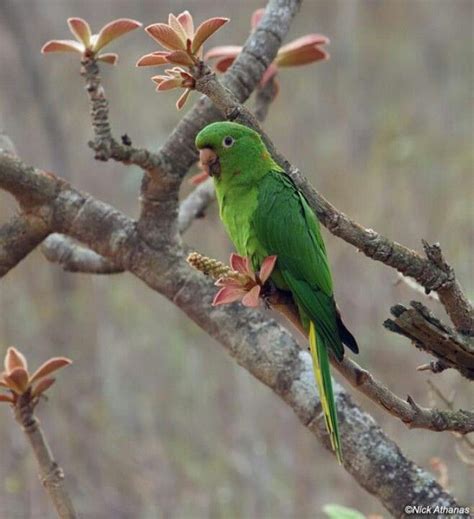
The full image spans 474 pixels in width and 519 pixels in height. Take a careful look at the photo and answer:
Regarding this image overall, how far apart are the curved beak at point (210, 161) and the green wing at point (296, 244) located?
0.26ft

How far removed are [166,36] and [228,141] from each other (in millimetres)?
321

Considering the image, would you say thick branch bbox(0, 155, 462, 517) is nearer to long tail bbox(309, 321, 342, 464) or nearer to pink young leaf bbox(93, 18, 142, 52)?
long tail bbox(309, 321, 342, 464)

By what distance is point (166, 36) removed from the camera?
0.97m

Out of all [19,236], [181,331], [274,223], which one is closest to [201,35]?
[274,223]

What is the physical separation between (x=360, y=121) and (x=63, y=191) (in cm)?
435

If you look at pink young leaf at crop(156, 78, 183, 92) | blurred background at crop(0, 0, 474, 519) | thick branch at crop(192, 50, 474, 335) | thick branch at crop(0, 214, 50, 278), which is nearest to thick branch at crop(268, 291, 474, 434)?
thick branch at crop(192, 50, 474, 335)

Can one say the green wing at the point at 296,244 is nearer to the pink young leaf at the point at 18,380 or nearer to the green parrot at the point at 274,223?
the green parrot at the point at 274,223

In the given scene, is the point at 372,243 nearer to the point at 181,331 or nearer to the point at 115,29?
the point at 115,29

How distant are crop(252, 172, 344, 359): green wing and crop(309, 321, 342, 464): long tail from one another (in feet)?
0.11

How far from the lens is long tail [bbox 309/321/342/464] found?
1124mm

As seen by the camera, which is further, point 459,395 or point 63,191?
point 459,395

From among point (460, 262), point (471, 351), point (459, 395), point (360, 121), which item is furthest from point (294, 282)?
point (360, 121)

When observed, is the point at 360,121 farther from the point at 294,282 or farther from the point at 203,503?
the point at 294,282

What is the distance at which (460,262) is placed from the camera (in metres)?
3.96
